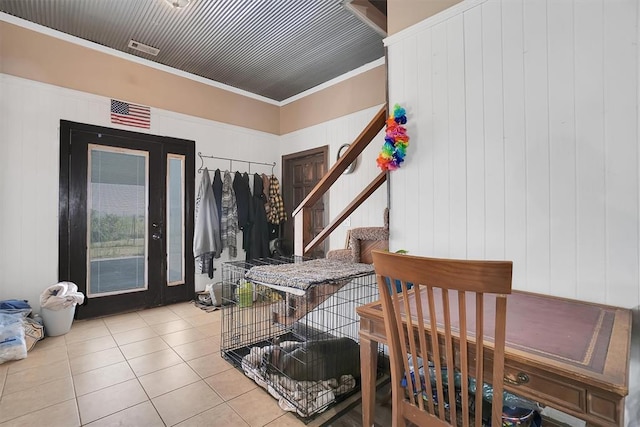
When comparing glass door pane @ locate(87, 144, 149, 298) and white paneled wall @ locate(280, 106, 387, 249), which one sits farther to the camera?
white paneled wall @ locate(280, 106, 387, 249)

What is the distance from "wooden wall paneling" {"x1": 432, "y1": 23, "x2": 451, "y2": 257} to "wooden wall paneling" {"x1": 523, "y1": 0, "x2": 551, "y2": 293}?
1.49 ft

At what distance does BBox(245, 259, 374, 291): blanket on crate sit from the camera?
1.86m

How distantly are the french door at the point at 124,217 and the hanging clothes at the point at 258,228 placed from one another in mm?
869

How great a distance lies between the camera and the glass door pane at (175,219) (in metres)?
4.01

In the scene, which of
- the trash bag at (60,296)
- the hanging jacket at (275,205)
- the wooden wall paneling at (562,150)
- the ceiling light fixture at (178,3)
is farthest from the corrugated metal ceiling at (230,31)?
the trash bag at (60,296)

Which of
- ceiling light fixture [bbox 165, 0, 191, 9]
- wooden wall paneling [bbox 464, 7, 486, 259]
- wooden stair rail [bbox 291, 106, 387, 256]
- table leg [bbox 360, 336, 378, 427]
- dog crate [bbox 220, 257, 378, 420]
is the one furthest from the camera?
ceiling light fixture [bbox 165, 0, 191, 9]

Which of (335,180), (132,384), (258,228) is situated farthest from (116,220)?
(335,180)

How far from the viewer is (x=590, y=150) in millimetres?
1487

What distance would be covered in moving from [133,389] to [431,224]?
236 cm

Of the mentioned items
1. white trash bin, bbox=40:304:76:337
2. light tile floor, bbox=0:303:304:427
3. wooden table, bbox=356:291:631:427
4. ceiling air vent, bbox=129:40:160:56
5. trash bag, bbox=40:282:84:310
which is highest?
ceiling air vent, bbox=129:40:160:56

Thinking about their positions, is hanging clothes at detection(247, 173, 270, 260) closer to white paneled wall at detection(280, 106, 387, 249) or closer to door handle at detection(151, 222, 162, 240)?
white paneled wall at detection(280, 106, 387, 249)

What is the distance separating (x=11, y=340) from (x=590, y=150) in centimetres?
422

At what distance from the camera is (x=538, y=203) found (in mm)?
1644

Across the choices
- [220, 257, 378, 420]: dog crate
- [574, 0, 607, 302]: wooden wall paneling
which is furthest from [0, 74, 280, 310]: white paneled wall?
[574, 0, 607, 302]: wooden wall paneling
